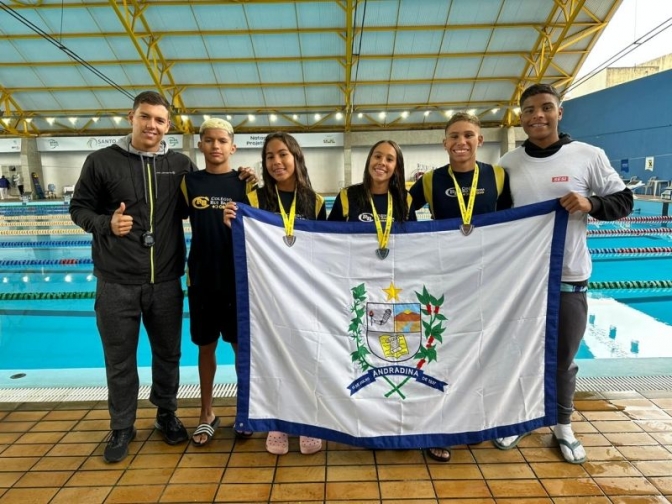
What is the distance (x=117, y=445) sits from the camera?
2223 mm

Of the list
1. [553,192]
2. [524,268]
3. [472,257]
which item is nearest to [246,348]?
[472,257]

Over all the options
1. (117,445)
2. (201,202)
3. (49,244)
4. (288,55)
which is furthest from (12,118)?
(117,445)

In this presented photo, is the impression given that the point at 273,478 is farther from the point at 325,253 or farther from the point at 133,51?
the point at 133,51

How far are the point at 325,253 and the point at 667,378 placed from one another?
2.72 m

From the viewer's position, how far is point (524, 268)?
2.14 metres

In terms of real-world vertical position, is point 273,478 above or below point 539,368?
below

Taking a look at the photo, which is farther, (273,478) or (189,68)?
(189,68)

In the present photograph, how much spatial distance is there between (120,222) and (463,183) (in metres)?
1.82

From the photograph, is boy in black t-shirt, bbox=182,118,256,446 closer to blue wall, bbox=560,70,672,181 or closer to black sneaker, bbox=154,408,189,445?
black sneaker, bbox=154,408,189,445

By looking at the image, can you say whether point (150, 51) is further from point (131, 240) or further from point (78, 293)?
point (131, 240)

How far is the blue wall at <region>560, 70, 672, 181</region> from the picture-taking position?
15156 mm

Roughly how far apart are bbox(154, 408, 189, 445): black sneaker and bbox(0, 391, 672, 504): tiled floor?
0.19 feet

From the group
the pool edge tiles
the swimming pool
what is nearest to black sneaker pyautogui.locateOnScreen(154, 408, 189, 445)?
the pool edge tiles

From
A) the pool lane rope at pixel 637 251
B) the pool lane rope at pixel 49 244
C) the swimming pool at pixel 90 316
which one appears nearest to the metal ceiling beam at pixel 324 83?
the pool lane rope at pixel 49 244
